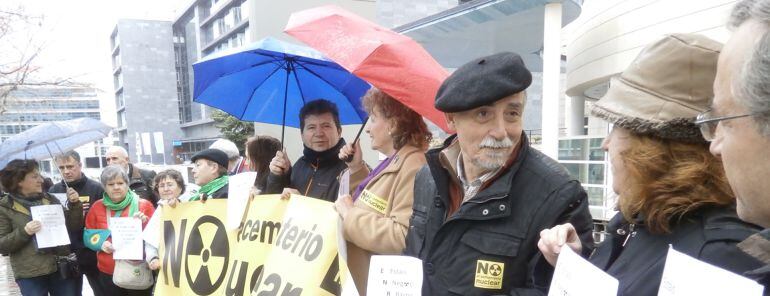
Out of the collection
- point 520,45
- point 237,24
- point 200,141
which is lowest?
point 200,141

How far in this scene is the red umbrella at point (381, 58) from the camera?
1.92 meters

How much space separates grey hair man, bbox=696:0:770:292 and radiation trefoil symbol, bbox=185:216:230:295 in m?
2.35

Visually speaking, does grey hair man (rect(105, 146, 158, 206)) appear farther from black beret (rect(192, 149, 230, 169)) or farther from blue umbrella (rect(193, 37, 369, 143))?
blue umbrella (rect(193, 37, 369, 143))

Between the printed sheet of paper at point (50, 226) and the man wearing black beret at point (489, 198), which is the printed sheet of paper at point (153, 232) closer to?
the printed sheet of paper at point (50, 226)

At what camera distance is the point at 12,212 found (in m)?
3.80

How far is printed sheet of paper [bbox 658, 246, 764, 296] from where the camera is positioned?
25.5 inches

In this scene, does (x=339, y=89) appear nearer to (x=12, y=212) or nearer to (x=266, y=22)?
(x=266, y=22)

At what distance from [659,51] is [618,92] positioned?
148 millimetres

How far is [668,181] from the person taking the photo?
111 centimetres

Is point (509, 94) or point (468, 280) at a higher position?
point (509, 94)

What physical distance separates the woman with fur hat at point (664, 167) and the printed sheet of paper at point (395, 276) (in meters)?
0.47

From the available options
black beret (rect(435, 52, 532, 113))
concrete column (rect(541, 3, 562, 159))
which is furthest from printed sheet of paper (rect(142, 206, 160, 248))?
concrete column (rect(541, 3, 562, 159))

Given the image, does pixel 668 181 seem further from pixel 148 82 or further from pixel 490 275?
pixel 148 82

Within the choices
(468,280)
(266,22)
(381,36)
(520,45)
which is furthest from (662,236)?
(520,45)
